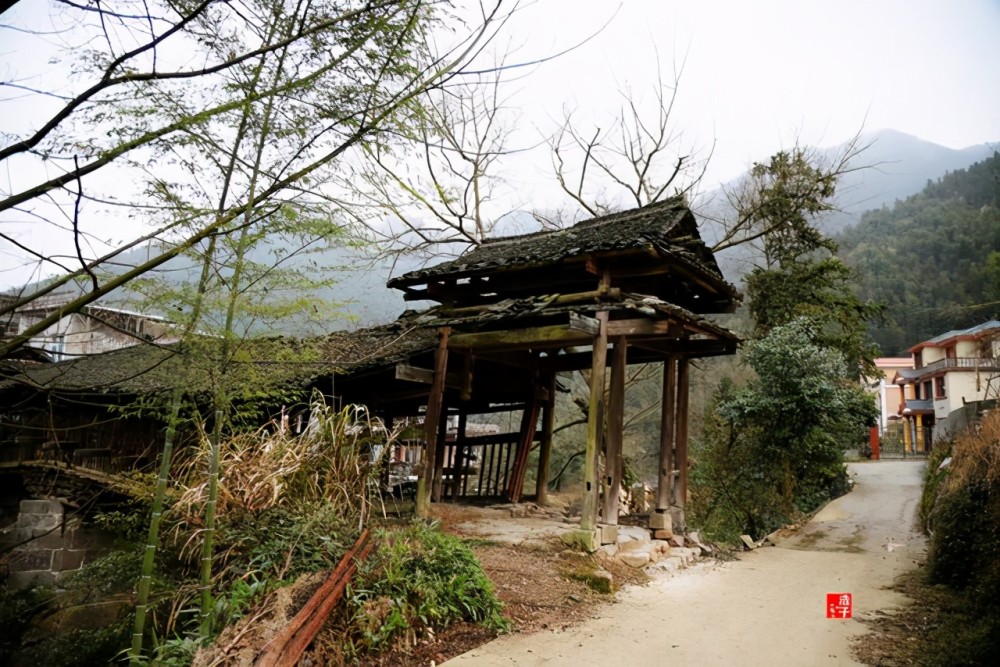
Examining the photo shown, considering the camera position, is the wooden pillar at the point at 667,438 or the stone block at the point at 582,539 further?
the wooden pillar at the point at 667,438

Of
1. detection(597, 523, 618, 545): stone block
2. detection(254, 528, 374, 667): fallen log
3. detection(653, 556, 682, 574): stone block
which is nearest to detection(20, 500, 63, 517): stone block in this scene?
detection(254, 528, 374, 667): fallen log

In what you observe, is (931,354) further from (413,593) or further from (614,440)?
(413,593)

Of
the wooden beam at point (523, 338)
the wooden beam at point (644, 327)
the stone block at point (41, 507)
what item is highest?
the wooden beam at point (644, 327)

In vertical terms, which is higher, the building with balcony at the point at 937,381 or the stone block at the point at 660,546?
the building with balcony at the point at 937,381

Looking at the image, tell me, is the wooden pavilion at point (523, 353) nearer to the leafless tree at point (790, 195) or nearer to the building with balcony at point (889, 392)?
the leafless tree at point (790, 195)

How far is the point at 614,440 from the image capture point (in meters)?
7.19

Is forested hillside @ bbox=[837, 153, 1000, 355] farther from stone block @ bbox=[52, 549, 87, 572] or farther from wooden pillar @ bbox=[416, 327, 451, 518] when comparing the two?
stone block @ bbox=[52, 549, 87, 572]

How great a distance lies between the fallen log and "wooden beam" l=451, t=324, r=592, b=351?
3467 mm

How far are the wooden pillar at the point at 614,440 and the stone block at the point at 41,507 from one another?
785 centimetres

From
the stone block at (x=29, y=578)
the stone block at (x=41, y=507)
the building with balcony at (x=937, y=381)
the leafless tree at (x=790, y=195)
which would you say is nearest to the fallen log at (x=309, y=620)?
the stone block at (x=29, y=578)

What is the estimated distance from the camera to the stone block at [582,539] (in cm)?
630

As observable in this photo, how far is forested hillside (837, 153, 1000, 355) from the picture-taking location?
73.4 feet

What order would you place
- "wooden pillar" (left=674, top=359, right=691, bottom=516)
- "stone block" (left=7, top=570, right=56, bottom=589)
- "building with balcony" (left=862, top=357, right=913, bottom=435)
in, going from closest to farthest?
1. "wooden pillar" (left=674, top=359, right=691, bottom=516)
2. "stone block" (left=7, top=570, right=56, bottom=589)
3. "building with balcony" (left=862, top=357, right=913, bottom=435)

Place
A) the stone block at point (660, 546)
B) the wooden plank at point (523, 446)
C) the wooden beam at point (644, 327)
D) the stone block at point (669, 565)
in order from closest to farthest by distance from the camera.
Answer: the stone block at point (669, 565)
the wooden beam at point (644, 327)
the stone block at point (660, 546)
the wooden plank at point (523, 446)
